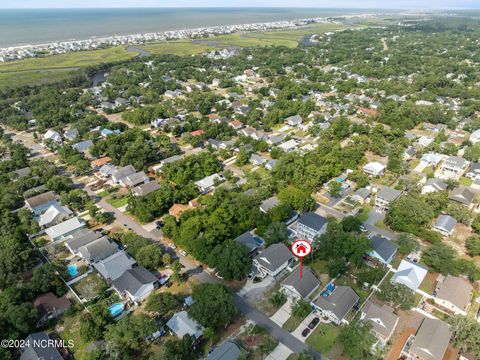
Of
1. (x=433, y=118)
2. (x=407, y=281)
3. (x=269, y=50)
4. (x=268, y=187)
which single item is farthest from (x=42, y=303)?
(x=269, y=50)

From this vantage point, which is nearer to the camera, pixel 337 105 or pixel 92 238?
pixel 92 238

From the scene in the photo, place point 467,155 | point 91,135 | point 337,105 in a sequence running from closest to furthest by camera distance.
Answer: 1. point 467,155
2. point 91,135
3. point 337,105

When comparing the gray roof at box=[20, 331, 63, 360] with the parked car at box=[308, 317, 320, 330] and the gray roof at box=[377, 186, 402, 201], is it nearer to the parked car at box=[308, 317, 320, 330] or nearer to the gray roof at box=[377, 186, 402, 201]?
the parked car at box=[308, 317, 320, 330]

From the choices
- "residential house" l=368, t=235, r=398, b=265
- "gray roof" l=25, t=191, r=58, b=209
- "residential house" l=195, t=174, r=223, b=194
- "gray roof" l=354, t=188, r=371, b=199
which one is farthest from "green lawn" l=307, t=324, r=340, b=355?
"gray roof" l=25, t=191, r=58, b=209

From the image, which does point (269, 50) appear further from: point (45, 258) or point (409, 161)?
point (45, 258)

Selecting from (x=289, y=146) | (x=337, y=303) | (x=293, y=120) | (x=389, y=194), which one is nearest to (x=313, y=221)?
(x=337, y=303)

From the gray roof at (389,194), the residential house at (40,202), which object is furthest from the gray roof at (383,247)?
the residential house at (40,202)

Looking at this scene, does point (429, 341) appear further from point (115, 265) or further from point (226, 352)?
point (115, 265)
